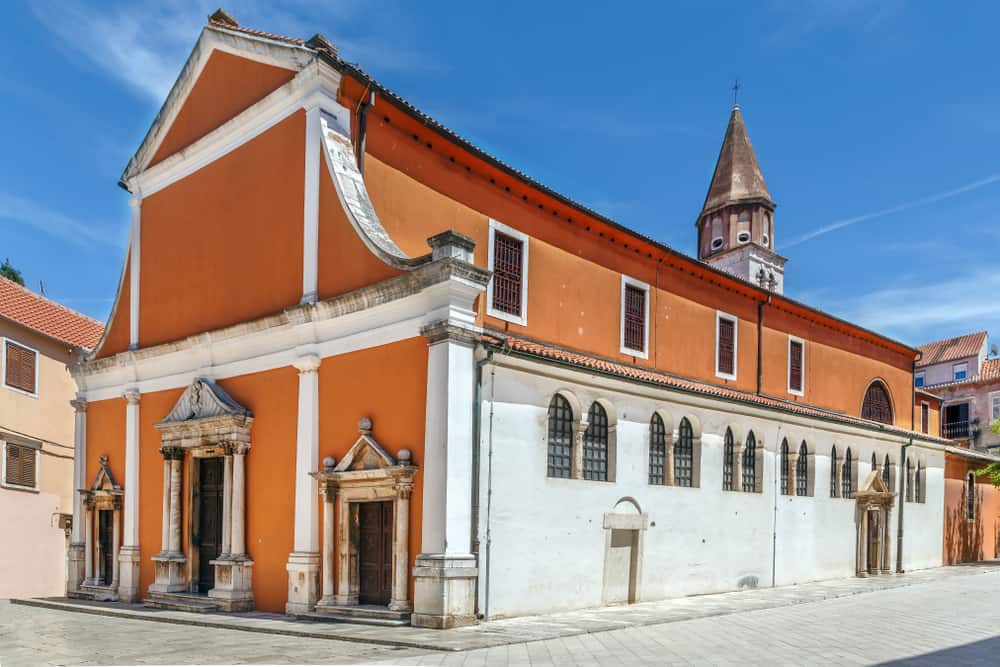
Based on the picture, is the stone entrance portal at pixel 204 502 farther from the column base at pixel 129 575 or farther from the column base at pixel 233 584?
the column base at pixel 129 575

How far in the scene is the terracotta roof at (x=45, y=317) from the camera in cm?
2208

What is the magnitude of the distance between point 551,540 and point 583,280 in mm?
6340

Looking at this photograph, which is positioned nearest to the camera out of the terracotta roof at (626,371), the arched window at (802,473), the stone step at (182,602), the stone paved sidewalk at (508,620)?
the stone paved sidewalk at (508,620)

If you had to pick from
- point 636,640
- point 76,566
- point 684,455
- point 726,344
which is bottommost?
point 76,566

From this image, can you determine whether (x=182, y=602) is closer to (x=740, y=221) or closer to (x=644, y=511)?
(x=644, y=511)

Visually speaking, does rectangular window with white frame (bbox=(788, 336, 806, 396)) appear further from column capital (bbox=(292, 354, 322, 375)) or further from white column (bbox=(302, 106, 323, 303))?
white column (bbox=(302, 106, 323, 303))

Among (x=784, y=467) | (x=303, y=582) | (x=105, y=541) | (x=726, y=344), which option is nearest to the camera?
(x=303, y=582)

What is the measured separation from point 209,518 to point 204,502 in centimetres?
34

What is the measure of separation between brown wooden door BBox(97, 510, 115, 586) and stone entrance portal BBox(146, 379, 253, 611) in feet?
8.70


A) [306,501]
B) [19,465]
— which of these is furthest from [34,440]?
[306,501]

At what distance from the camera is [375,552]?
12961mm

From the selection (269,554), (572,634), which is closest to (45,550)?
(269,554)

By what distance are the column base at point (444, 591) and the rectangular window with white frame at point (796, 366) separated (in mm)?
14926

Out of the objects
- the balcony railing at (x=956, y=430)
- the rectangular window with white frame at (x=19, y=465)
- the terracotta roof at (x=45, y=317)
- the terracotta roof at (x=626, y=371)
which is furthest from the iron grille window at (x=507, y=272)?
the balcony railing at (x=956, y=430)
